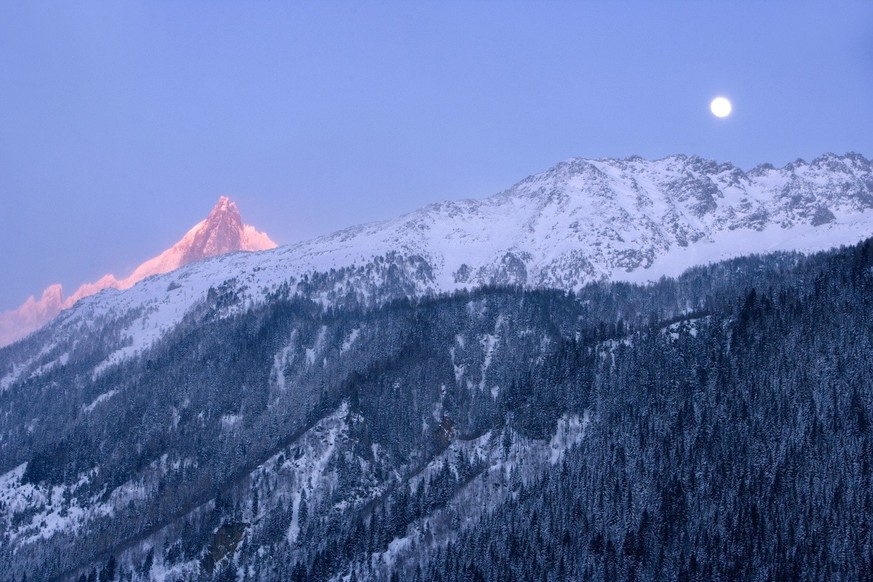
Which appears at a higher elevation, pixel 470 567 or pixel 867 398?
pixel 867 398

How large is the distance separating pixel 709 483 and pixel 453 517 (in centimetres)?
6081

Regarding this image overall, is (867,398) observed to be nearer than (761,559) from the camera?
No

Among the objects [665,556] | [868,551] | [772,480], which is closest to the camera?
[868,551]

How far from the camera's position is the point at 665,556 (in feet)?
538

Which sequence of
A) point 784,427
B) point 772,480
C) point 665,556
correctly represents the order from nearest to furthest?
1. point 665,556
2. point 772,480
3. point 784,427

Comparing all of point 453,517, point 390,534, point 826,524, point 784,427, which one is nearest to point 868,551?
point 826,524

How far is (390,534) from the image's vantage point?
195750mm

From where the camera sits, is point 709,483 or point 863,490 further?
point 709,483

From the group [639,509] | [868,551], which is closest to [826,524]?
[868,551]

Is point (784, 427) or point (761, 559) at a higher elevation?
point (784, 427)

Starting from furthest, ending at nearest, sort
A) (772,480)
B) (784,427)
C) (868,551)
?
1. (784,427)
2. (772,480)
3. (868,551)

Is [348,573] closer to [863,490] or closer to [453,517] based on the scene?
[453,517]

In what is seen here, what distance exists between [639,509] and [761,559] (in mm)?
29961

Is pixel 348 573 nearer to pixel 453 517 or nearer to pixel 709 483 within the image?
pixel 453 517
